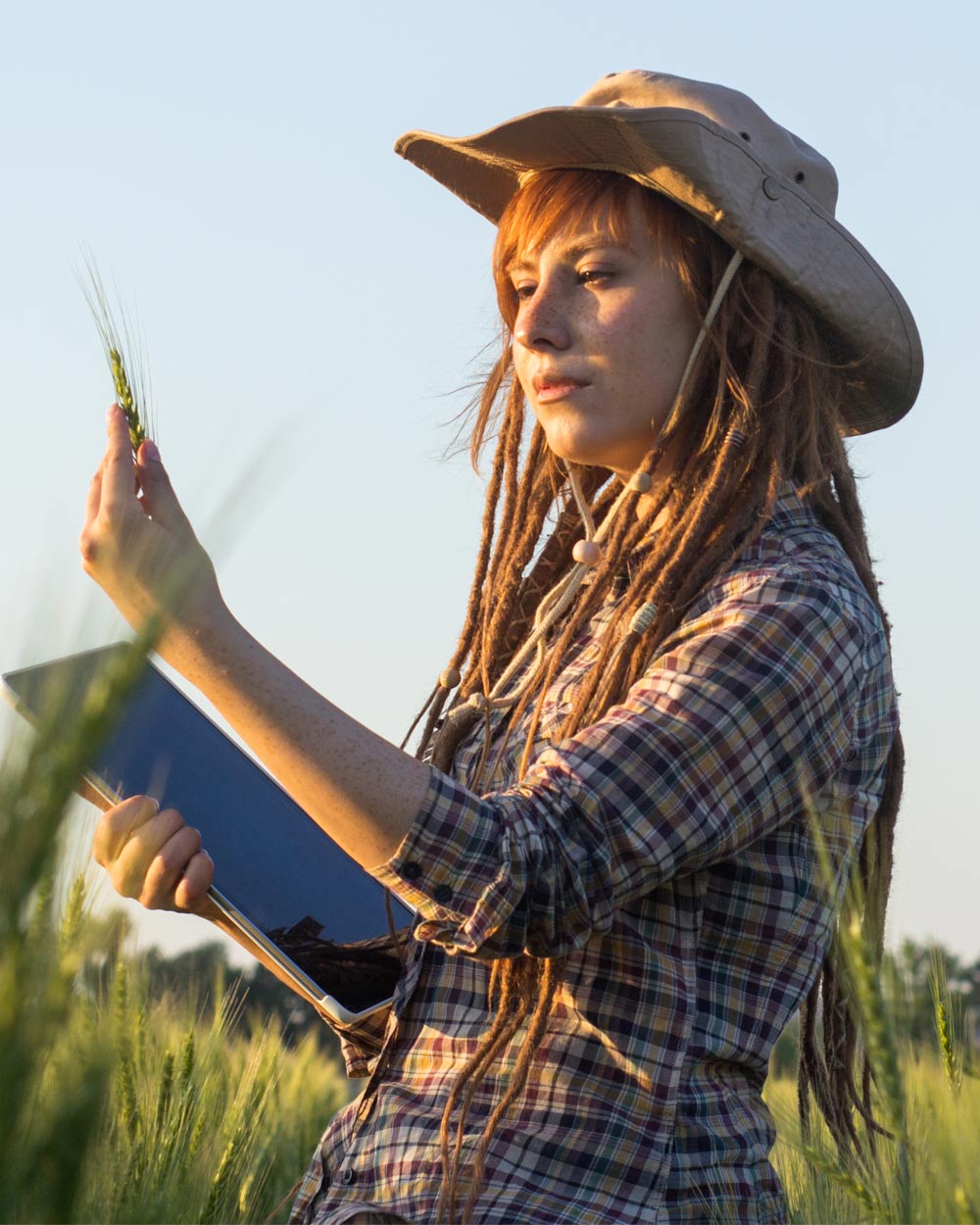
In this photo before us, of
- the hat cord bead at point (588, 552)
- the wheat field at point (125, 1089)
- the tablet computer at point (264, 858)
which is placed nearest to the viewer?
the wheat field at point (125, 1089)

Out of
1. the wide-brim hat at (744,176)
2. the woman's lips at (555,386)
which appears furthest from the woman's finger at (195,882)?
the wide-brim hat at (744,176)

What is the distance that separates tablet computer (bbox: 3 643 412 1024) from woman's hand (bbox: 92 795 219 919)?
7cm

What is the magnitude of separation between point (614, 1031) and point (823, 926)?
367 mm

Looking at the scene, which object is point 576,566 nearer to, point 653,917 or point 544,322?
point 544,322

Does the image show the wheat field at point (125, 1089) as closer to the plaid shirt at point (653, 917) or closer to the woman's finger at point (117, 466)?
the plaid shirt at point (653, 917)

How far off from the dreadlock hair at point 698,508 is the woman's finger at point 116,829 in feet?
1.74

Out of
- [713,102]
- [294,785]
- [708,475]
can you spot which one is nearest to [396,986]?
[294,785]

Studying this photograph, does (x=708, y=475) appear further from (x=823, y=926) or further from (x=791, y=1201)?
(x=791, y=1201)

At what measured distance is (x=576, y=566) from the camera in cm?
270

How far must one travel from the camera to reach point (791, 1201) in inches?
117

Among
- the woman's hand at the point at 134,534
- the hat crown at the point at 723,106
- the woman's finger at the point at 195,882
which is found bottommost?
the woman's finger at the point at 195,882

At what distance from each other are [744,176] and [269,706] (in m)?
1.16

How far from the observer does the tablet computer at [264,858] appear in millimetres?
2402

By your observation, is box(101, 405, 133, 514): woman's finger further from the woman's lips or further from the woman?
the woman's lips
